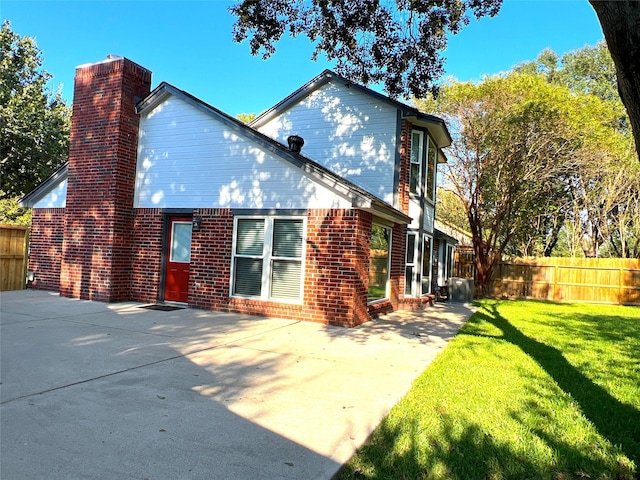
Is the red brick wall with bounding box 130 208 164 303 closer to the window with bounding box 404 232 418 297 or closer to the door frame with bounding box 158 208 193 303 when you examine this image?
the door frame with bounding box 158 208 193 303

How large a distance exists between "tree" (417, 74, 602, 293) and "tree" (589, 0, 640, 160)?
1544cm

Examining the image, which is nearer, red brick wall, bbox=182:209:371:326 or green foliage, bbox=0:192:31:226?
red brick wall, bbox=182:209:371:326

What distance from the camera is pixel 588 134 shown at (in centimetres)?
1708

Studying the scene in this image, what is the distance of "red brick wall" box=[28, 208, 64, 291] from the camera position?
12195 mm

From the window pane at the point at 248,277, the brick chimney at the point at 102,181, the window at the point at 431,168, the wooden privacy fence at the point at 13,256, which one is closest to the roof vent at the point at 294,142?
the window pane at the point at 248,277

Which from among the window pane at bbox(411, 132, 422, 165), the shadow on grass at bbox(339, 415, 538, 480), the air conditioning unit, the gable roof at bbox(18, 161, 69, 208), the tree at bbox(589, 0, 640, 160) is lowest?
the shadow on grass at bbox(339, 415, 538, 480)

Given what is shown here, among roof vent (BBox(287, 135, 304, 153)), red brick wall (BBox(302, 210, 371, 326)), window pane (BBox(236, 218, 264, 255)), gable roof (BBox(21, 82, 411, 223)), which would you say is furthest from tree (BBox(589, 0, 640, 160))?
roof vent (BBox(287, 135, 304, 153))

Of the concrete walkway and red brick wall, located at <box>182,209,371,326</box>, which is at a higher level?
red brick wall, located at <box>182,209,371,326</box>

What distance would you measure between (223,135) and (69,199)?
4729mm

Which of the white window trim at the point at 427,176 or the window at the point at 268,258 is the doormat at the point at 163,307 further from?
the white window trim at the point at 427,176

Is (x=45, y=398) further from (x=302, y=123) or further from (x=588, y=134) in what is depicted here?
(x=588, y=134)

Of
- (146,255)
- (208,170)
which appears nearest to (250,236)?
(208,170)

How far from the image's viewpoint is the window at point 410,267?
41.7ft

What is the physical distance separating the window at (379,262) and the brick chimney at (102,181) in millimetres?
6343
